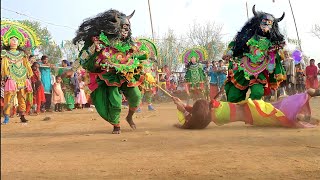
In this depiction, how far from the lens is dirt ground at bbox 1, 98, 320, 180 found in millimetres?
3518

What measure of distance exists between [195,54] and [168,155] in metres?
9.38

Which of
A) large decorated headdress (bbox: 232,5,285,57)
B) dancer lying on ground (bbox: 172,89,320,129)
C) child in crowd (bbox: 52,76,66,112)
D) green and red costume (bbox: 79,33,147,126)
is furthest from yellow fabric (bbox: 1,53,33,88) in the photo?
child in crowd (bbox: 52,76,66,112)

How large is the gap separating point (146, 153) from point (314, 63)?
46.9 feet

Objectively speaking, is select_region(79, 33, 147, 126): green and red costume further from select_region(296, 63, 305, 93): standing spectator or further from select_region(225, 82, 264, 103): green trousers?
select_region(296, 63, 305, 93): standing spectator

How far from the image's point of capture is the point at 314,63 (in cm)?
1720

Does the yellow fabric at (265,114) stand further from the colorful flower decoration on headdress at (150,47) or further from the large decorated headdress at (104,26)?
the large decorated headdress at (104,26)

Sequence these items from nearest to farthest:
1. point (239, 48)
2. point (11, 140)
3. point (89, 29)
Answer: point (11, 140), point (89, 29), point (239, 48)

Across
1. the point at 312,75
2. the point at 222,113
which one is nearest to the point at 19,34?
the point at 222,113

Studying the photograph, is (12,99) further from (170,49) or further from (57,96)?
(170,49)

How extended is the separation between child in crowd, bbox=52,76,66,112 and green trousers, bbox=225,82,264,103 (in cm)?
731

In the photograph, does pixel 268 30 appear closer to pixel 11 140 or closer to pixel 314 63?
pixel 11 140

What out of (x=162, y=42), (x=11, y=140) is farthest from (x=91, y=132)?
(x=162, y=42)

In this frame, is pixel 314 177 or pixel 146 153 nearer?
pixel 314 177

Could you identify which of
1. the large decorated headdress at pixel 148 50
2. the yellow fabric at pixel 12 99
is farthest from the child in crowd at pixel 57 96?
the large decorated headdress at pixel 148 50
